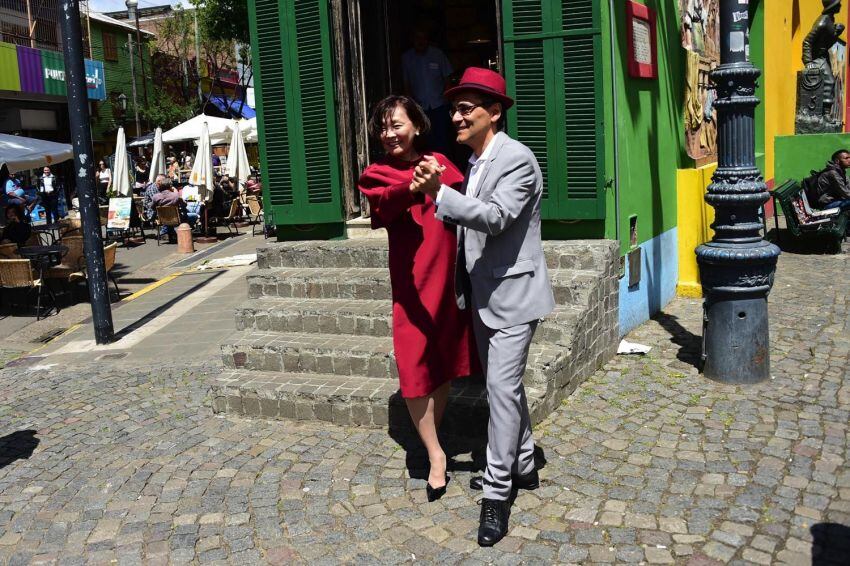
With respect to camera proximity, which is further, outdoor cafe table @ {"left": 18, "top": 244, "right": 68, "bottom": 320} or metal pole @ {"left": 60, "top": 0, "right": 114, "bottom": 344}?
outdoor cafe table @ {"left": 18, "top": 244, "right": 68, "bottom": 320}

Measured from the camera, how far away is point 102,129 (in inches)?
1321

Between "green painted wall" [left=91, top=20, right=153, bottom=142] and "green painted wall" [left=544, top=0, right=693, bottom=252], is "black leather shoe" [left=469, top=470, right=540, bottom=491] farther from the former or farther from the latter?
"green painted wall" [left=91, top=20, right=153, bottom=142]

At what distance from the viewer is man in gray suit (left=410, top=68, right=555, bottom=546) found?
12.2ft

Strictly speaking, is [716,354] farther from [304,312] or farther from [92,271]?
[92,271]

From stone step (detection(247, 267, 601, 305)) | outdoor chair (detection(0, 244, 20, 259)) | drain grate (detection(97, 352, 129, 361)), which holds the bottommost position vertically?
drain grate (detection(97, 352, 129, 361))

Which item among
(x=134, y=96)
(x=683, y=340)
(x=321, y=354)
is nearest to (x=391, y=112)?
(x=321, y=354)

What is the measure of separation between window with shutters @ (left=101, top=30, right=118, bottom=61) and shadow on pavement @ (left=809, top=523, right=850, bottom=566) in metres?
37.6

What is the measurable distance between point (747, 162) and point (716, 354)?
135cm

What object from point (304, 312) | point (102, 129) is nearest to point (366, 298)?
point (304, 312)

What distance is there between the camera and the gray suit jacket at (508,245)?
3.64 metres

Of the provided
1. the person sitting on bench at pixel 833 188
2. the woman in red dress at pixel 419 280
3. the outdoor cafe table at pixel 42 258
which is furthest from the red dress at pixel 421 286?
the person sitting on bench at pixel 833 188

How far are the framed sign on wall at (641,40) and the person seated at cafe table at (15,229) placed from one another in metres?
9.00

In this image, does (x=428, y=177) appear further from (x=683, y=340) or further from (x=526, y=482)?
(x=683, y=340)

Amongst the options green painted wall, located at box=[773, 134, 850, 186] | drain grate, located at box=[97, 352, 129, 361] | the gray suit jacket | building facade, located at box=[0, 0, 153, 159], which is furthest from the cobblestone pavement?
building facade, located at box=[0, 0, 153, 159]
